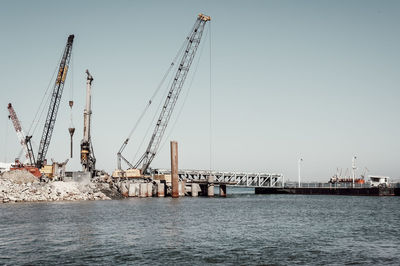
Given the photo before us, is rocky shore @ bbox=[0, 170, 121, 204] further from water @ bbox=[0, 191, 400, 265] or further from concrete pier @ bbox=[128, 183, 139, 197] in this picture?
water @ bbox=[0, 191, 400, 265]

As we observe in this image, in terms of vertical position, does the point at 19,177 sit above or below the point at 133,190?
above

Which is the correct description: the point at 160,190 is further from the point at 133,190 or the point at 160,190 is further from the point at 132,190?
the point at 132,190

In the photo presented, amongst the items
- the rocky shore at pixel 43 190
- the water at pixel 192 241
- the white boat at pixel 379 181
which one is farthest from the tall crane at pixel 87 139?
the white boat at pixel 379 181

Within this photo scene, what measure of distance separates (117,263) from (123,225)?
17.4 meters

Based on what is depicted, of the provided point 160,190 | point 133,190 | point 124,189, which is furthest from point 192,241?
point 160,190

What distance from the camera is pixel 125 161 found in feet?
389

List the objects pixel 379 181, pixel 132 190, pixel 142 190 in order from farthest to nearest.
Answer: pixel 379 181
pixel 142 190
pixel 132 190

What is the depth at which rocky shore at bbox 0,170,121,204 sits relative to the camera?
7600 cm

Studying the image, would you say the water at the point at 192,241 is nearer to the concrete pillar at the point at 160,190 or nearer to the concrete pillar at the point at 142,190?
the concrete pillar at the point at 142,190

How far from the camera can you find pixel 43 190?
79.7 m

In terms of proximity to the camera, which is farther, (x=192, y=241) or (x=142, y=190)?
(x=142, y=190)

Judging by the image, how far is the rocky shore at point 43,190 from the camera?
76.0m

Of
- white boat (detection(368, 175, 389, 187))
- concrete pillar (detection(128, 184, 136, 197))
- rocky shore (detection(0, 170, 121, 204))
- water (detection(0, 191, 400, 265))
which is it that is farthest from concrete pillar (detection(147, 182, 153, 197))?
white boat (detection(368, 175, 389, 187))

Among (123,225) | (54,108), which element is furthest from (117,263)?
(54,108)
